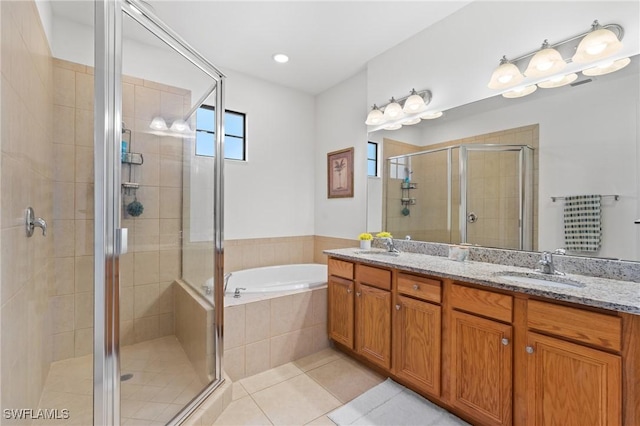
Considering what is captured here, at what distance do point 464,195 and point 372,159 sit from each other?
38.8 inches

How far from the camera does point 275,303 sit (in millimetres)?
2197

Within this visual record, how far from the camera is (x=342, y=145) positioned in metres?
3.26

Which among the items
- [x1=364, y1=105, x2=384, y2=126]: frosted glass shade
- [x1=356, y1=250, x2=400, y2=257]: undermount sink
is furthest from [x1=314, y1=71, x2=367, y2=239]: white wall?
[x1=356, y1=250, x2=400, y2=257]: undermount sink

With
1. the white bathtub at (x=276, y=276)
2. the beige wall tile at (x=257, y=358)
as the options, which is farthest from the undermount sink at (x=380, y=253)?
the beige wall tile at (x=257, y=358)

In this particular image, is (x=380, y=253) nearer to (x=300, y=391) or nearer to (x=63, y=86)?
(x=300, y=391)

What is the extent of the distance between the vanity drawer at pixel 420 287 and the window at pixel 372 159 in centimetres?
125

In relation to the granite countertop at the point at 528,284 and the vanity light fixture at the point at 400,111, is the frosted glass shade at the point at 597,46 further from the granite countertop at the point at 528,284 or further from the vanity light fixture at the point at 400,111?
the granite countertop at the point at 528,284

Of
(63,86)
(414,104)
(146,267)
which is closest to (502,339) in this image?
(414,104)

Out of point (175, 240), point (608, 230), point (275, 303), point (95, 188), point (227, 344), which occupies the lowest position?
point (227, 344)

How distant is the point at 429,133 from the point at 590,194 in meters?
1.14

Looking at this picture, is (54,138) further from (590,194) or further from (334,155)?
(590,194)

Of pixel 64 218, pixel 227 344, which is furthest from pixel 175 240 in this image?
pixel 227 344

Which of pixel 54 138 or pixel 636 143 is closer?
pixel 636 143

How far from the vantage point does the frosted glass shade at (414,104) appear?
7.80 ft
